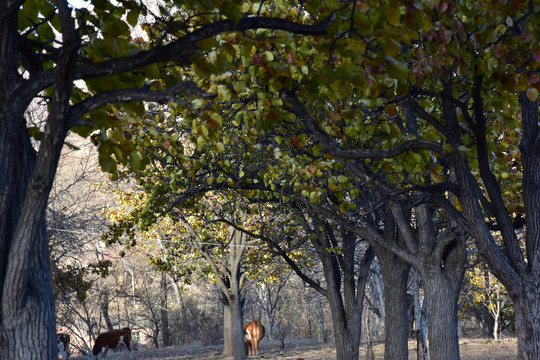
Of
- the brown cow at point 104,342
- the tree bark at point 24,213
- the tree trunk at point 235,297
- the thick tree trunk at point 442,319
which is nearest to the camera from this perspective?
the tree bark at point 24,213

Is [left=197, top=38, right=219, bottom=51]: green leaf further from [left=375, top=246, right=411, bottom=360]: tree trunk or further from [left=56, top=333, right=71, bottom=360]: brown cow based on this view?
[left=56, top=333, right=71, bottom=360]: brown cow

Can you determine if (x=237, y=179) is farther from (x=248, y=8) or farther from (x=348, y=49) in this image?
(x=348, y=49)

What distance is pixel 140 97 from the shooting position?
116 inches

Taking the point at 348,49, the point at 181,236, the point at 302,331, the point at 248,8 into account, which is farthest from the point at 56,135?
the point at 302,331

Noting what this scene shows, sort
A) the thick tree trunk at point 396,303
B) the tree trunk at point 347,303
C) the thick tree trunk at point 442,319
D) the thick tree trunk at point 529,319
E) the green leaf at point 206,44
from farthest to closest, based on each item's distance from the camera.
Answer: the tree trunk at point 347,303 < the thick tree trunk at point 396,303 < the thick tree trunk at point 442,319 < the thick tree trunk at point 529,319 < the green leaf at point 206,44

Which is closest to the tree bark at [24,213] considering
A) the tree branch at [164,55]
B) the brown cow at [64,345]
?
the tree branch at [164,55]

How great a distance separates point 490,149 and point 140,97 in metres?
4.71

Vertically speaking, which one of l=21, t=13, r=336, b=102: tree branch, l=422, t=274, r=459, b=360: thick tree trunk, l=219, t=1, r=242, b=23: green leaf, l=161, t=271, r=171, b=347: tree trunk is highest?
l=219, t=1, r=242, b=23: green leaf

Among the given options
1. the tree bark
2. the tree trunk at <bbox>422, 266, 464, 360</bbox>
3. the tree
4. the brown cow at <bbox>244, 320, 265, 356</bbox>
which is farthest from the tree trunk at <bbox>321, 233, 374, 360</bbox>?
the brown cow at <bbox>244, 320, 265, 356</bbox>

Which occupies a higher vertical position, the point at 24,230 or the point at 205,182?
the point at 205,182

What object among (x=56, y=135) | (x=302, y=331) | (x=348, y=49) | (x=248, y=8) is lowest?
(x=302, y=331)

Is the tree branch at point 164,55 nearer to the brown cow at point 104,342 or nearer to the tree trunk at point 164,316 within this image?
the brown cow at point 104,342

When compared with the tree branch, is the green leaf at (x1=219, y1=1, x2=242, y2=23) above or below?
above

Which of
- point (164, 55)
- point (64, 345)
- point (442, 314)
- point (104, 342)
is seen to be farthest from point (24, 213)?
point (104, 342)
